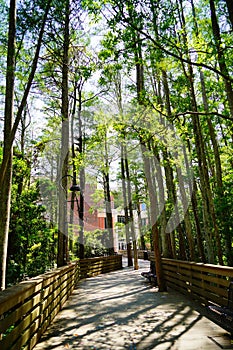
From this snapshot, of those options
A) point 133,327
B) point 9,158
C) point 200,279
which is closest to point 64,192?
point 9,158

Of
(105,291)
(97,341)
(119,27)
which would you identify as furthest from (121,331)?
(119,27)

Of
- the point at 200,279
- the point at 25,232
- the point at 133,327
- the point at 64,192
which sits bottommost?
the point at 133,327

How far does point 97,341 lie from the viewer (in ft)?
11.8

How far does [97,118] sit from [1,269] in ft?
41.4

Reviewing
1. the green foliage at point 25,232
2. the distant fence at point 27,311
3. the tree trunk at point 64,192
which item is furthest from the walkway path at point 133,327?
the green foliage at point 25,232

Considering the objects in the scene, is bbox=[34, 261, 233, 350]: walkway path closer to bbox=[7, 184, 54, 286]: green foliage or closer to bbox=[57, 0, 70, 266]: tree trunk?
Answer: bbox=[57, 0, 70, 266]: tree trunk

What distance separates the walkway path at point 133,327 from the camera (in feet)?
11.2

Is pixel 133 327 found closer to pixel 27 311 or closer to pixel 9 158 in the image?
pixel 27 311

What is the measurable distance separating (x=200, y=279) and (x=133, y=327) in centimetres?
222

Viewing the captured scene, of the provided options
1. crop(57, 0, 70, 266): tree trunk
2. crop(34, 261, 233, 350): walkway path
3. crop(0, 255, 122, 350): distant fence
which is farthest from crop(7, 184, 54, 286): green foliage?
crop(0, 255, 122, 350): distant fence

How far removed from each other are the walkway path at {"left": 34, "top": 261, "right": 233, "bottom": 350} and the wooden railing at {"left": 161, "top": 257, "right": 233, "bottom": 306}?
1.07ft

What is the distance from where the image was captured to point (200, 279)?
19.1ft

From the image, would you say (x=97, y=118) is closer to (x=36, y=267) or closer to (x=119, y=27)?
(x=36, y=267)

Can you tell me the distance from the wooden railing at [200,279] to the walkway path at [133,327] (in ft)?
1.07
